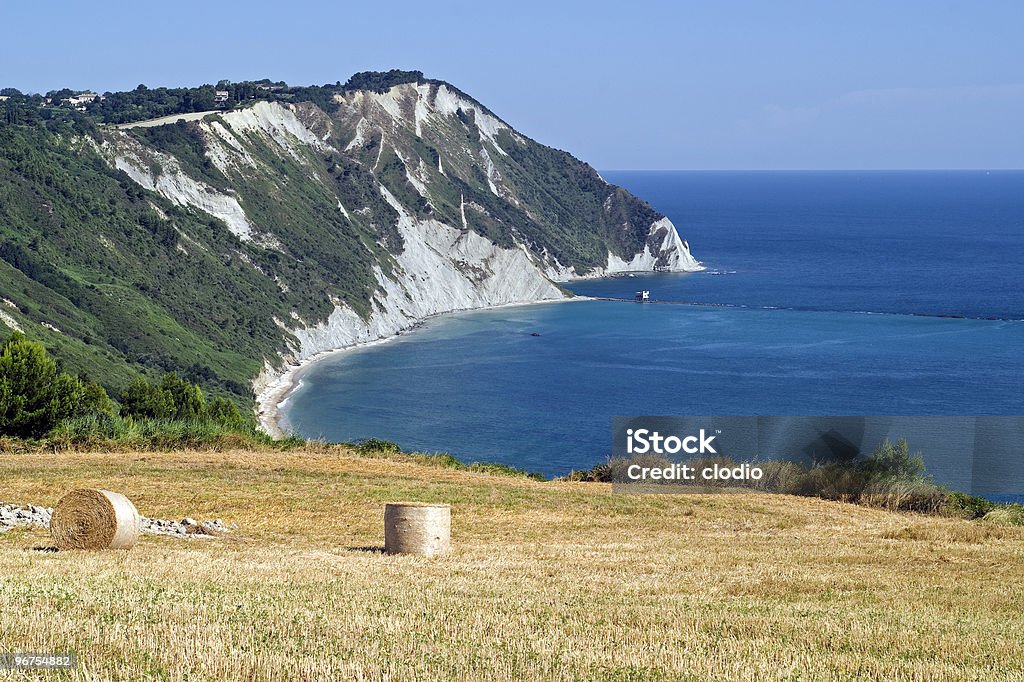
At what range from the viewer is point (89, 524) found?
739 inches

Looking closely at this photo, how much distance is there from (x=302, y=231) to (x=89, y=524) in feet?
433

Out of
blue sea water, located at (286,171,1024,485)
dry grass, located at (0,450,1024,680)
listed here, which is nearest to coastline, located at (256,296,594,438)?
blue sea water, located at (286,171,1024,485)

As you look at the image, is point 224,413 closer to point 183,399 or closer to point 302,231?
point 183,399

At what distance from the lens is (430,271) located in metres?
164

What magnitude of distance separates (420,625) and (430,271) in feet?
499

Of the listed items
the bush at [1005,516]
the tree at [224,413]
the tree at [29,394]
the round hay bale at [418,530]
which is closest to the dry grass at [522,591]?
the round hay bale at [418,530]

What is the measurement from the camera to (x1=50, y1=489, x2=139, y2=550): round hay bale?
61.4 feet

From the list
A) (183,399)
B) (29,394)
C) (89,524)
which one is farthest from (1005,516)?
(183,399)

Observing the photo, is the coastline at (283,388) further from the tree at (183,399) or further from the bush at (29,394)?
the bush at (29,394)

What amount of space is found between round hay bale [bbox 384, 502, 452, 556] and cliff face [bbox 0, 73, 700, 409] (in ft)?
252

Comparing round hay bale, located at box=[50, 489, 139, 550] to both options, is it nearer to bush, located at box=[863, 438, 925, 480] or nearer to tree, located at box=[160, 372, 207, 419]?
bush, located at box=[863, 438, 925, 480]

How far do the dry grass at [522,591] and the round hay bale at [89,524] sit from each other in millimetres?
489

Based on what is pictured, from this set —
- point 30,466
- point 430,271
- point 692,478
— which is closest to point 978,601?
point 692,478

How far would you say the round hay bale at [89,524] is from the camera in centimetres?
1870
